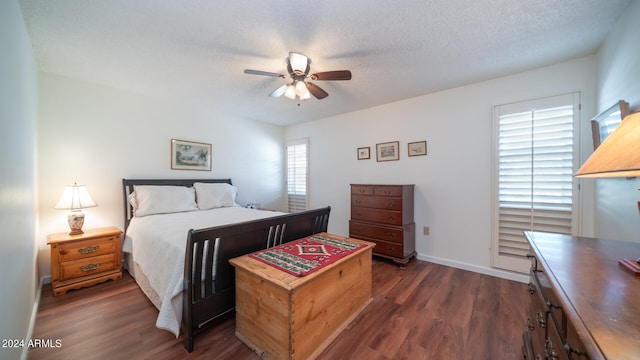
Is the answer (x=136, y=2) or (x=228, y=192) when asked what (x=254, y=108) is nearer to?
(x=228, y=192)

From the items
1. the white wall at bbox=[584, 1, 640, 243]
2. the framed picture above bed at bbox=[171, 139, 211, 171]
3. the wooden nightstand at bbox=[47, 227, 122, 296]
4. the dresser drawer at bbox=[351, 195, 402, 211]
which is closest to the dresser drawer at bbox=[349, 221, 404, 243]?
the dresser drawer at bbox=[351, 195, 402, 211]

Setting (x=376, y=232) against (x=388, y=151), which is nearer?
(x=376, y=232)

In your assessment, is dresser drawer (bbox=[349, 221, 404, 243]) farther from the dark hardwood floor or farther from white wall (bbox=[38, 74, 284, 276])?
white wall (bbox=[38, 74, 284, 276])

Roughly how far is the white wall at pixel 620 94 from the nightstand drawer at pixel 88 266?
4645 millimetres

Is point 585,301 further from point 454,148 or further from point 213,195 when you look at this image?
point 213,195

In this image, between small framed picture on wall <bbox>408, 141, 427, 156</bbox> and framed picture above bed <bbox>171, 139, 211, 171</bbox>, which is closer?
A: small framed picture on wall <bbox>408, 141, 427, 156</bbox>

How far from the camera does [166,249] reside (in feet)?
6.00

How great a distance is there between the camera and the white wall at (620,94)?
1457 mm

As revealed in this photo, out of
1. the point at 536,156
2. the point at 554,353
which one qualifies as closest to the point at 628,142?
the point at 554,353

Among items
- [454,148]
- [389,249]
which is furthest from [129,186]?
[454,148]

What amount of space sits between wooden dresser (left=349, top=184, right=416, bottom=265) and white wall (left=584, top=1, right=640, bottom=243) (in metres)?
1.72

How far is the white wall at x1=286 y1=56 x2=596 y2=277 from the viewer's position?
2.44 metres

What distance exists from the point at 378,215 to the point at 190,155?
3153 millimetres

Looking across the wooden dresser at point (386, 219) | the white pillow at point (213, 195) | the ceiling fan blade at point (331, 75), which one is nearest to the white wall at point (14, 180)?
the white pillow at point (213, 195)
